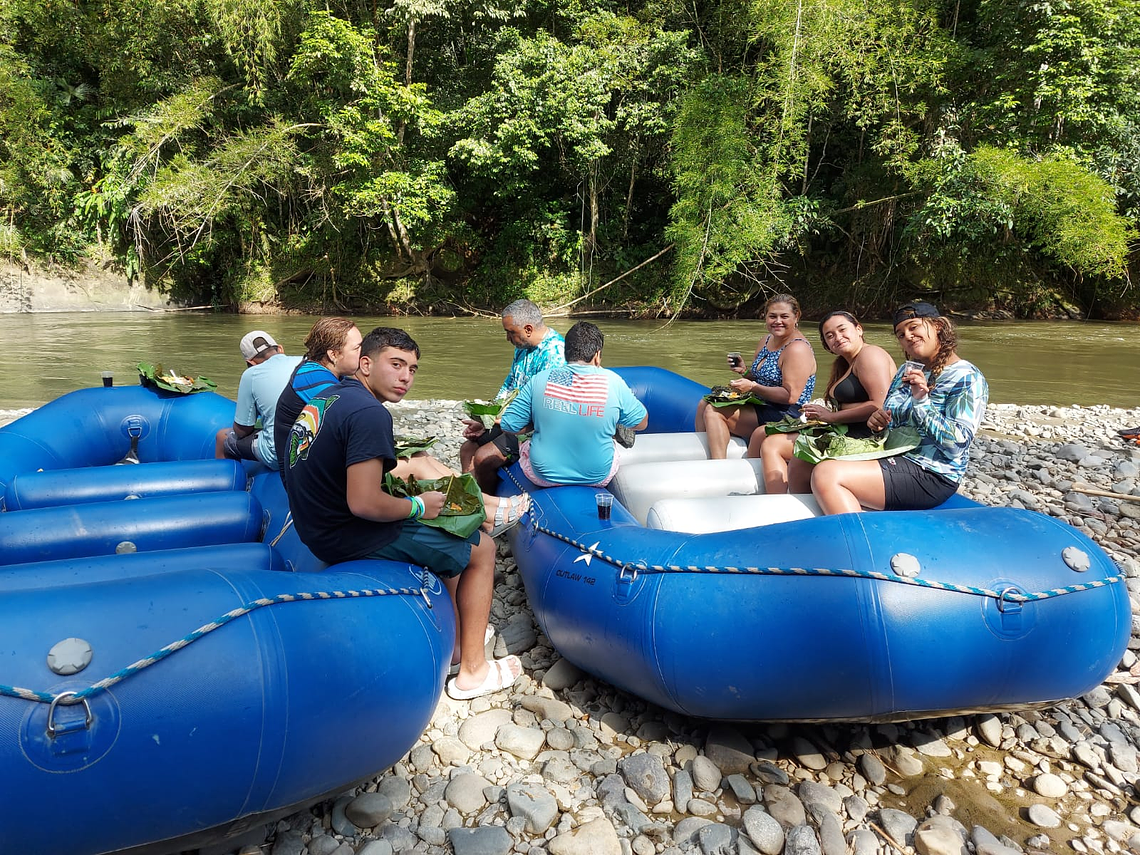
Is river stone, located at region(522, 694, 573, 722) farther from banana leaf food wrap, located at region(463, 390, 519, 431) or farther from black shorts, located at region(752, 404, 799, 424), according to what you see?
black shorts, located at region(752, 404, 799, 424)

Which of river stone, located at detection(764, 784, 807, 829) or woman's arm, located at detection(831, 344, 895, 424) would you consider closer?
river stone, located at detection(764, 784, 807, 829)

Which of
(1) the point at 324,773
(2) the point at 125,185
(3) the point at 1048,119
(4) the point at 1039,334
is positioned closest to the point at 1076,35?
(3) the point at 1048,119

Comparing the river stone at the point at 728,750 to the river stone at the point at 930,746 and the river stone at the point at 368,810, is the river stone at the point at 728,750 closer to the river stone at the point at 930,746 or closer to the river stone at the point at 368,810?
the river stone at the point at 930,746

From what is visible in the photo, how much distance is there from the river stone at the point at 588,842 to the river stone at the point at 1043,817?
1.22 metres

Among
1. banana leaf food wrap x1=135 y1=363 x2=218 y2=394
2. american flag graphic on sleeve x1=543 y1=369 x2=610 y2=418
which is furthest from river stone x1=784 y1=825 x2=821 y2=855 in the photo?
banana leaf food wrap x1=135 y1=363 x2=218 y2=394

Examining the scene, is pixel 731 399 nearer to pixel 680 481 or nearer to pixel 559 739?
pixel 680 481

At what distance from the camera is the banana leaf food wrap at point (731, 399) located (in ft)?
14.1

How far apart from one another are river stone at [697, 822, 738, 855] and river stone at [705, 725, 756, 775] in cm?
28

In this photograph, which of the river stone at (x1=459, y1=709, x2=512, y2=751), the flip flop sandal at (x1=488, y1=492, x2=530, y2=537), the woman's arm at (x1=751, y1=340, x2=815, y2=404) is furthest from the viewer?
the woman's arm at (x1=751, y1=340, x2=815, y2=404)

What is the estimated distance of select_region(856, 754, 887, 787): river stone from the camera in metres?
2.34

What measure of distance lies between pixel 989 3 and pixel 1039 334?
20.6 ft

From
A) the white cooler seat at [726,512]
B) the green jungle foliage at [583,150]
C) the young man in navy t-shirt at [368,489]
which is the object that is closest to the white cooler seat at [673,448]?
the white cooler seat at [726,512]

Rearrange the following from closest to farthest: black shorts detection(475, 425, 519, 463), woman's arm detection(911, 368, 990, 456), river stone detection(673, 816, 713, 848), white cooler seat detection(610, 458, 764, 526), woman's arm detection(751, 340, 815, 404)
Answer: river stone detection(673, 816, 713, 848) < woman's arm detection(911, 368, 990, 456) < white cooler seat detection(610, 458, 764, 526) < black shorts detection(475, 425, 519, 463) < woman's arm detection(751, 340, 815, 404)

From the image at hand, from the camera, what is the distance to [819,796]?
88.4 inches
